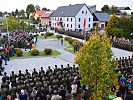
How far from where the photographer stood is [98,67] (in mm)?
13227

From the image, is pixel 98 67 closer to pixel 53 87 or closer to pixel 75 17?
pixel 53 87

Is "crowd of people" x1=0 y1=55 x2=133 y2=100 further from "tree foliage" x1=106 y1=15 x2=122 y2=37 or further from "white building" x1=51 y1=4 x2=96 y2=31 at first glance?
"white building" x1=51 y1=4 x2=96 y2=31

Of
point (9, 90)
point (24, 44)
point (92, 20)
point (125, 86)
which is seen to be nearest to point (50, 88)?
point (9, 90)

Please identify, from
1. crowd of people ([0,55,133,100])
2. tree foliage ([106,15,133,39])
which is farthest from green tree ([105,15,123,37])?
crowd of people ([0,55,133,100])

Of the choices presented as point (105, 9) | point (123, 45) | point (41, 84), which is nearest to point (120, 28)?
point (123, 45)

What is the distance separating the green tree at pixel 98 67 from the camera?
42.9 ft

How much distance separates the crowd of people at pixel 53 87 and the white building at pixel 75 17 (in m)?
49.7

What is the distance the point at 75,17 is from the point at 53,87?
2089 inches

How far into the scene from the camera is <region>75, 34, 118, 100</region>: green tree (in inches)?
515

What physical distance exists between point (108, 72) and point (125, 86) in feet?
12.1

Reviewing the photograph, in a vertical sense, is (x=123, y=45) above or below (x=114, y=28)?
below

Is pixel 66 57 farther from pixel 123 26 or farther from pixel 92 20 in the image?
pixel 92 20

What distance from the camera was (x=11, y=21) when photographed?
191ft

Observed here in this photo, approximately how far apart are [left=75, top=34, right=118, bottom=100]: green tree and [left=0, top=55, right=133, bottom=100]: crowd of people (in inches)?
63.6
